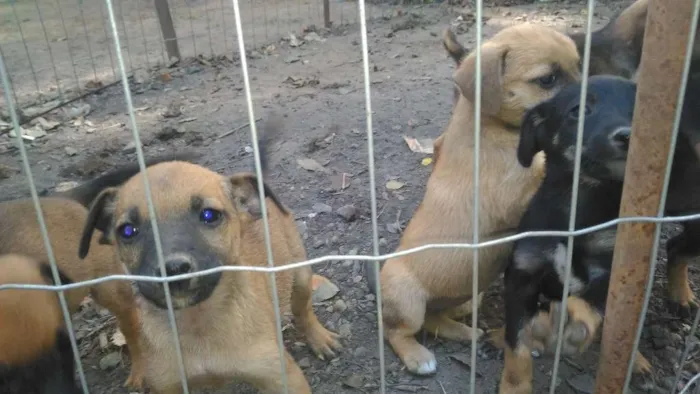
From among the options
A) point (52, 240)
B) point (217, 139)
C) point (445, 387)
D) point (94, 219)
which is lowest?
point (445, 387)

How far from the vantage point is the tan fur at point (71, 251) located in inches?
138

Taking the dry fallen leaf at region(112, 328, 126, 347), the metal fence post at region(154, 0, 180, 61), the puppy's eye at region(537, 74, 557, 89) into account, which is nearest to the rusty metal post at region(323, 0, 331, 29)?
the metal fence post at region(154, 0, 180, 61)

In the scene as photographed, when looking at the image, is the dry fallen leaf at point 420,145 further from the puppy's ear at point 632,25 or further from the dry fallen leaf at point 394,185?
the puppy's ear at point 632,25

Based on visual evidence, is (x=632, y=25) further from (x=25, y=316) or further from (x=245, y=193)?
(x=25, y=316)

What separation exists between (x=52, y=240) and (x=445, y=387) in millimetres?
2256

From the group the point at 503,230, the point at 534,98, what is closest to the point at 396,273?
the point at 503,230

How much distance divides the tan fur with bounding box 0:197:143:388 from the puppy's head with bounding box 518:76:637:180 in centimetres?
228

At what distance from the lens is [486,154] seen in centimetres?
366

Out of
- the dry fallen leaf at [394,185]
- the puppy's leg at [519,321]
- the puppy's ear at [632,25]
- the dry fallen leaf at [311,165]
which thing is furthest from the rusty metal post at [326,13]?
the puppy's leg at [519,321]

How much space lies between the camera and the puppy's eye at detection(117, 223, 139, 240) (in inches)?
111

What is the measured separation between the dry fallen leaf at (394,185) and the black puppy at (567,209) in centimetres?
208

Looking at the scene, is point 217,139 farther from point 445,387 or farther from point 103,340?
point 445,387

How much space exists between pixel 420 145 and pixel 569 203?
2.86m

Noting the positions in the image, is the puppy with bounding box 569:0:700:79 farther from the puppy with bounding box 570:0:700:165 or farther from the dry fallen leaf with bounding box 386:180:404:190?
the dry fallen leaf with bounding box 386:180:404:190
